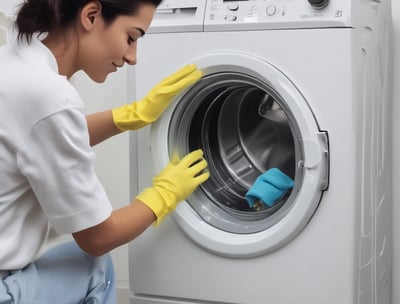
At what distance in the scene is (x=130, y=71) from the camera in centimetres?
149

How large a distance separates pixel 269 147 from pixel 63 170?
68 cm

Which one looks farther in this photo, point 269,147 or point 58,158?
point 269,147

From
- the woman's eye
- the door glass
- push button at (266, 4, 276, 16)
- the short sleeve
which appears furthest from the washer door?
the short sleeve

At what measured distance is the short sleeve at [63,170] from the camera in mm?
1035

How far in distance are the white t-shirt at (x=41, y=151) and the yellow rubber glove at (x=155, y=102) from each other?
315mm

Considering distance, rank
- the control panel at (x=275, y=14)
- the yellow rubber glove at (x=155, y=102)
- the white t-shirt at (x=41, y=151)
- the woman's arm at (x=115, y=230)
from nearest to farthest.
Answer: the white t-shirt at (x=41, y=151)
the woman's arm at (x=115, y=230)
the control panel at (x=275, y=14)
the yellow rubber glove at (x=155, y=102)

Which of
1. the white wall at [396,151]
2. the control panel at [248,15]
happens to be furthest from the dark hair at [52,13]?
the white wall at [396,151]

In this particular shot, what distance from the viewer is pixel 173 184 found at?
4.42 ft

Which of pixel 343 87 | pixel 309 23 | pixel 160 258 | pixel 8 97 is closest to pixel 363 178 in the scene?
pixel 343 87

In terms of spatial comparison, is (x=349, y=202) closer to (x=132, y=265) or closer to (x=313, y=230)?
(x=313, y=230)

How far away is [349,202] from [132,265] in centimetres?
54

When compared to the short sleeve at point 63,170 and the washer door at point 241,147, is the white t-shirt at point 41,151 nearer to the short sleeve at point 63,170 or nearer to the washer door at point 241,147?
the short sleeve at point 63,170

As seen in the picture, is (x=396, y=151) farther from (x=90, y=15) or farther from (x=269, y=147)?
(x=90, y=15)

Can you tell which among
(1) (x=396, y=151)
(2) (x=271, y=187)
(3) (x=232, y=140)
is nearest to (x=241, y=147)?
(3) (x=232, y=140)
